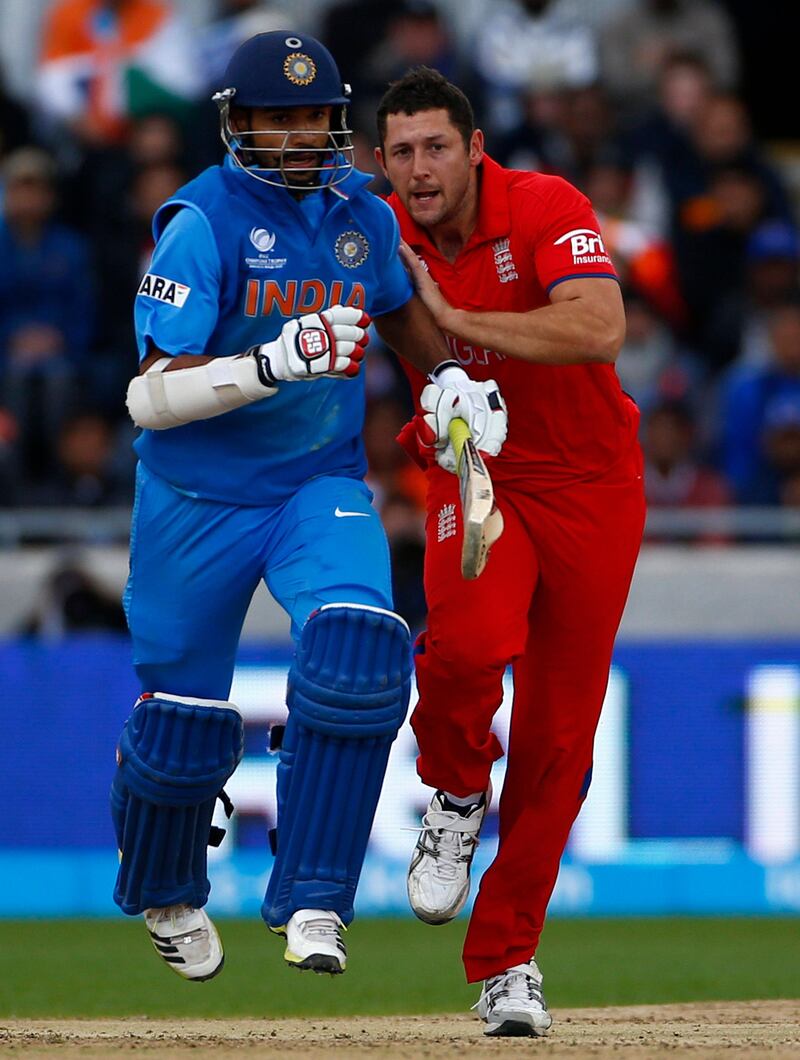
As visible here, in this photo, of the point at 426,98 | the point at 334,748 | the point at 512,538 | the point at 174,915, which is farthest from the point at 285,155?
the point at 174,915

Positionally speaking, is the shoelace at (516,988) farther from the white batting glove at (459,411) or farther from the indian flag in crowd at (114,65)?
the indian flag in crowd at (114,65)

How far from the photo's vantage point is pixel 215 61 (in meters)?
12.3

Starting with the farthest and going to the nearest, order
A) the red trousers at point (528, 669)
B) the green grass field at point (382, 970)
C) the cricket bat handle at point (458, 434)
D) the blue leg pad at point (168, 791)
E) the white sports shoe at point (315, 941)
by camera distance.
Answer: the green grass field at point (382, 970)
the red trousers at point (528, 669)
the blue leg pad at point (168, 791)
the cricket bat handle at point (458, 434)
the white sports shoe at point (315, 941)

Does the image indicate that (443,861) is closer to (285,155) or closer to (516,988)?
(516,988)

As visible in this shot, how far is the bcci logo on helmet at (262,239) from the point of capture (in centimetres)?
568

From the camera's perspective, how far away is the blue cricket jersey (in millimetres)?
5582

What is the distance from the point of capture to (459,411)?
5832mm

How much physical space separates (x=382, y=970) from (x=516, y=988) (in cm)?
258

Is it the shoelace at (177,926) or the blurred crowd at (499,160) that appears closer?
the shoelace at (177,926)

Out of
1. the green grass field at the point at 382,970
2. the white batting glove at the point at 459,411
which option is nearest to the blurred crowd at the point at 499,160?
the green grass field at the point at 382,970

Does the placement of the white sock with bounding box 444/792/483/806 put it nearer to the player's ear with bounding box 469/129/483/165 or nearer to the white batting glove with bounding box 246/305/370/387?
the white batting glove with bounding box 246/305/370/387

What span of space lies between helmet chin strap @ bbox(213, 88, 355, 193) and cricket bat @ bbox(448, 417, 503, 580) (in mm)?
756

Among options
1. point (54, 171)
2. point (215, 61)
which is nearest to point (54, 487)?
point (54, 171)

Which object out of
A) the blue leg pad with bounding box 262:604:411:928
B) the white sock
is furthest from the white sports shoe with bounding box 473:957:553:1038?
the blue leg pad with bounding box 262:604:411:928
